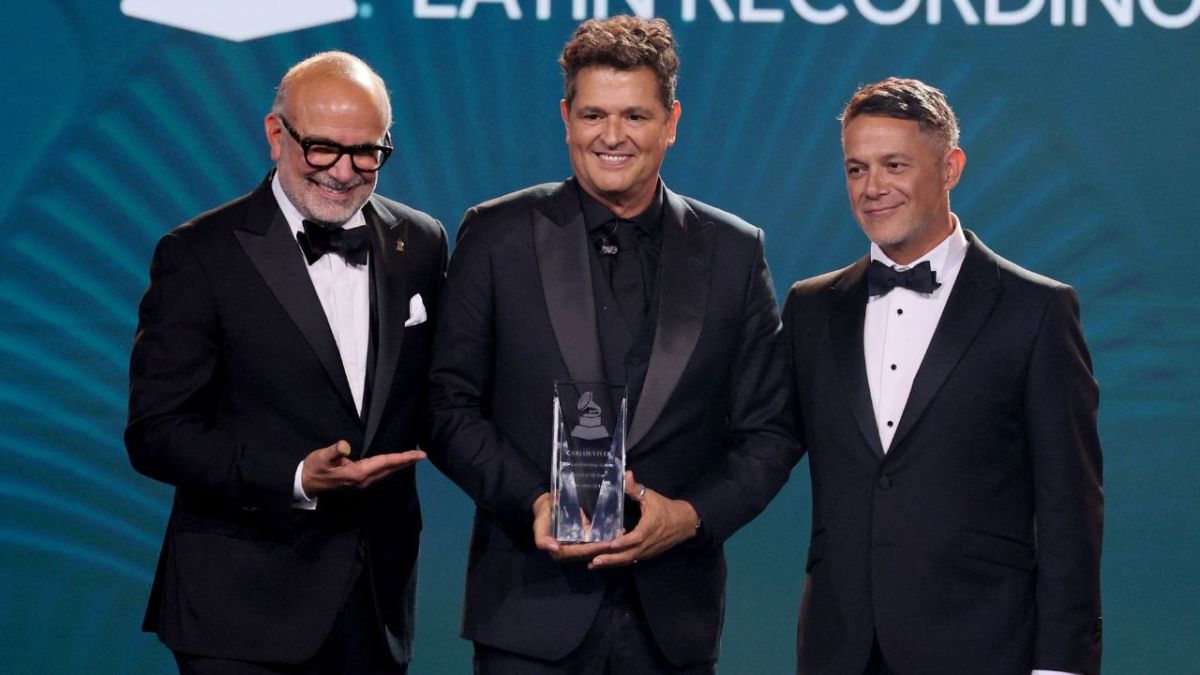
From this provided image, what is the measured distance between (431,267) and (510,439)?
1.64 feet

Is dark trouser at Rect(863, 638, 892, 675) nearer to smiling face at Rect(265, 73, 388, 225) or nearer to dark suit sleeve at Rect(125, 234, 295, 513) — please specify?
dark suit sleeve at Rect(125, 234, 295, 513)

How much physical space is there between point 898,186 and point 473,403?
983 millimetres

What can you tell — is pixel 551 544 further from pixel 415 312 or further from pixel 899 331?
pixel 899 331

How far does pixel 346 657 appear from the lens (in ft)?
10.1

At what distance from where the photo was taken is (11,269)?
15.6 feet

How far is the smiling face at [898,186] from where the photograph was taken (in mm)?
3088

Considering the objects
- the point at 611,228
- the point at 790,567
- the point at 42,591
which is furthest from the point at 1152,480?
the point at 42,591

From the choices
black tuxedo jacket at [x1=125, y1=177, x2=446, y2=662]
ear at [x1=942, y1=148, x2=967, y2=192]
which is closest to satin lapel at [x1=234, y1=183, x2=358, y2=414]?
black tuxedo jacket at [x1=125, y1=177, x2=446, y2=662]

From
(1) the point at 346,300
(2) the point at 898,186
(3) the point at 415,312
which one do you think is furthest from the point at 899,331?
(1) the point at 346,300

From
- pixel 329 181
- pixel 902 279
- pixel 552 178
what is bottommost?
pixel 902 279

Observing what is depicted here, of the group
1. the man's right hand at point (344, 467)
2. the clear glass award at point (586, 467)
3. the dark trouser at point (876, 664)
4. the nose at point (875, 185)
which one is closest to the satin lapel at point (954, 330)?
the nose at point (875, 185)

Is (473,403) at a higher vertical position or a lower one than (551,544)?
higher

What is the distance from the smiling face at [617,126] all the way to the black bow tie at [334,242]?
492 mm

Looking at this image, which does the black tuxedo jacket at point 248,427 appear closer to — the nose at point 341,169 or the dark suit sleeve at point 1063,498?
the nose at point 341,169
